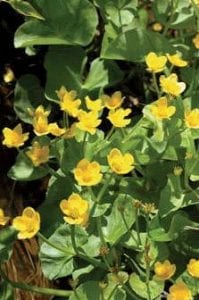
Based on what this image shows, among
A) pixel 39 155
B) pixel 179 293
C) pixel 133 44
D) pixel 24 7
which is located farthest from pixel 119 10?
pixel 179 293

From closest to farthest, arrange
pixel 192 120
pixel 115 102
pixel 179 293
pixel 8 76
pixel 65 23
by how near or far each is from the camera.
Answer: pixel 179 293, pixel 192 120, pixel 115 102, pixel 65 23, pixel 8 76

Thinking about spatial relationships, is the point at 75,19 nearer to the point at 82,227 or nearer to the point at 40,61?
the point at 40,61

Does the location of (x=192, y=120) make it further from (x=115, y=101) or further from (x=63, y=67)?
(x=63, y=67)

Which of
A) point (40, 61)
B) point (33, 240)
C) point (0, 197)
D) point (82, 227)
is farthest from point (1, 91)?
point (82, 227)

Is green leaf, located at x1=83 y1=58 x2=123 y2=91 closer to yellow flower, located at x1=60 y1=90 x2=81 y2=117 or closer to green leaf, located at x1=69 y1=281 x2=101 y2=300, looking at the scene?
yellow flower, located at x1=60 y1=90 x2=81 y2=117

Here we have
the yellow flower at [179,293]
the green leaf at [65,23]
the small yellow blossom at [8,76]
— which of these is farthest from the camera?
the small yellow blossom at [8,76]

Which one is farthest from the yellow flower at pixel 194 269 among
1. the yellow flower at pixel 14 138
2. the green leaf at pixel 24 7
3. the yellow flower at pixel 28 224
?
the green leaf at pixel 24 7

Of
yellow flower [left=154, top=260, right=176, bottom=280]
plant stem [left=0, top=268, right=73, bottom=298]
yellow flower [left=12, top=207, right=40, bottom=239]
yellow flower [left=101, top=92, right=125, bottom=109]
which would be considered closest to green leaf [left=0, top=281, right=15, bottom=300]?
plant stem [left=0, top=268, right=73, bottom=298]

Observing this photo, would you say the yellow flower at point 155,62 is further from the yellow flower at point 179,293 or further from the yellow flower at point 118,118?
the yellow flower at point 179,293
